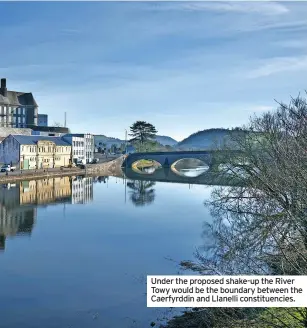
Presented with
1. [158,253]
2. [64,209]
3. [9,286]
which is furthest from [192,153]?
[9,286]

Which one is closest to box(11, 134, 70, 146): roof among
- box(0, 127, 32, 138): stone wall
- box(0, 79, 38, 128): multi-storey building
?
box(0, 127, 32, 138): stone wall

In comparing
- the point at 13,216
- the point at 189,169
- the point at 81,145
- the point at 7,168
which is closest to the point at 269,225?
the point at 13,216

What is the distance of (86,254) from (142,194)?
2191cm

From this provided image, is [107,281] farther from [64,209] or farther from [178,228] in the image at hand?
[64,209]

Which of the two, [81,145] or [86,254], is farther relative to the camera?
[81,145]

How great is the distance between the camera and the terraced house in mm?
51406

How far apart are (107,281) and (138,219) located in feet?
39.3

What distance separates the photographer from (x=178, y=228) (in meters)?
23.0

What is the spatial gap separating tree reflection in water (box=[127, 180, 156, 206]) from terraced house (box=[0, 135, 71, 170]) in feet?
44.1

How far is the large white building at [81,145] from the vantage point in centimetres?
6547

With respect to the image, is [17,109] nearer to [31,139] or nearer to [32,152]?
[31,139]

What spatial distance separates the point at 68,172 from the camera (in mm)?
55500

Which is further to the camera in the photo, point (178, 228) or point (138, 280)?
point (178, 228)
